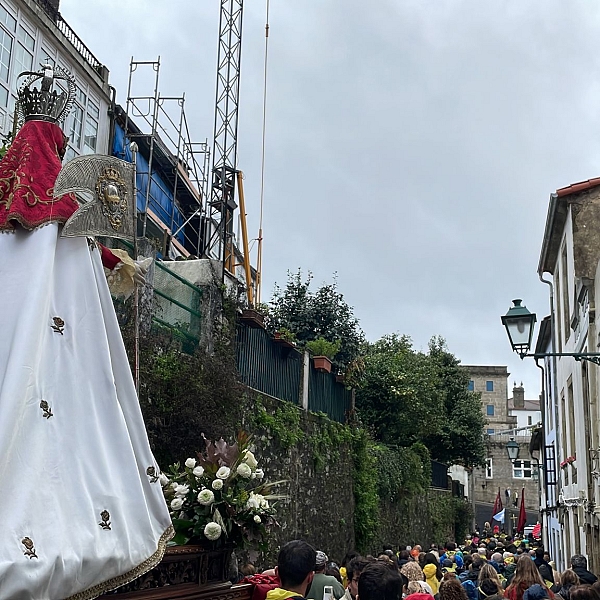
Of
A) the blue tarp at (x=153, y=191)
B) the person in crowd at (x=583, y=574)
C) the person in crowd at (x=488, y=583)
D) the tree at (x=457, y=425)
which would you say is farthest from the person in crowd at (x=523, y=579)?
the tree at (x=457, y=425)

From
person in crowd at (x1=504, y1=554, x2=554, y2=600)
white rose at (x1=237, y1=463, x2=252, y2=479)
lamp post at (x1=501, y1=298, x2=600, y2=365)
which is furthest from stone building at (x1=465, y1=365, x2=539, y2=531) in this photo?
white rose at (x1=237, y1=463, x2=252, y2=479)

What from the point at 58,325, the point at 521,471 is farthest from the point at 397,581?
the point at 521,471

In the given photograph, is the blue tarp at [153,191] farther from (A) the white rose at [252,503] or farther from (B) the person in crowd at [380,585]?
(B) the person in crowd at [380,585]

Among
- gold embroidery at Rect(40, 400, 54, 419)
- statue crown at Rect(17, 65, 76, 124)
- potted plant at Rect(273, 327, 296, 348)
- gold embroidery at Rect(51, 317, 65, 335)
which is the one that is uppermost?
potted plant at Rect(273, 327, 296, 348)

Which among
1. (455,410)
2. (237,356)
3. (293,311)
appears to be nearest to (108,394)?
(237,356)

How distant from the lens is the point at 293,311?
22.4 m

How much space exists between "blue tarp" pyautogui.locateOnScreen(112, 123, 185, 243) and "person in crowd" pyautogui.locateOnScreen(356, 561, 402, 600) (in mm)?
15634

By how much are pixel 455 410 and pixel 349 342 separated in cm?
1244

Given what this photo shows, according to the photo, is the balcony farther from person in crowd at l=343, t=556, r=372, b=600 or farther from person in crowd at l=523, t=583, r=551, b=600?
person in crowd at l=523, t=583, r=551, b=600

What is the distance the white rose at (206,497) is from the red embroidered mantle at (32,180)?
168 centimetres

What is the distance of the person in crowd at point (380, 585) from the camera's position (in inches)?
141

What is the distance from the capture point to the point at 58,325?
3.50m

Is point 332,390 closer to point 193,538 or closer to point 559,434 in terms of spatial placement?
point 559,434

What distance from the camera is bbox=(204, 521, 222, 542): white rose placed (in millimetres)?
4051
